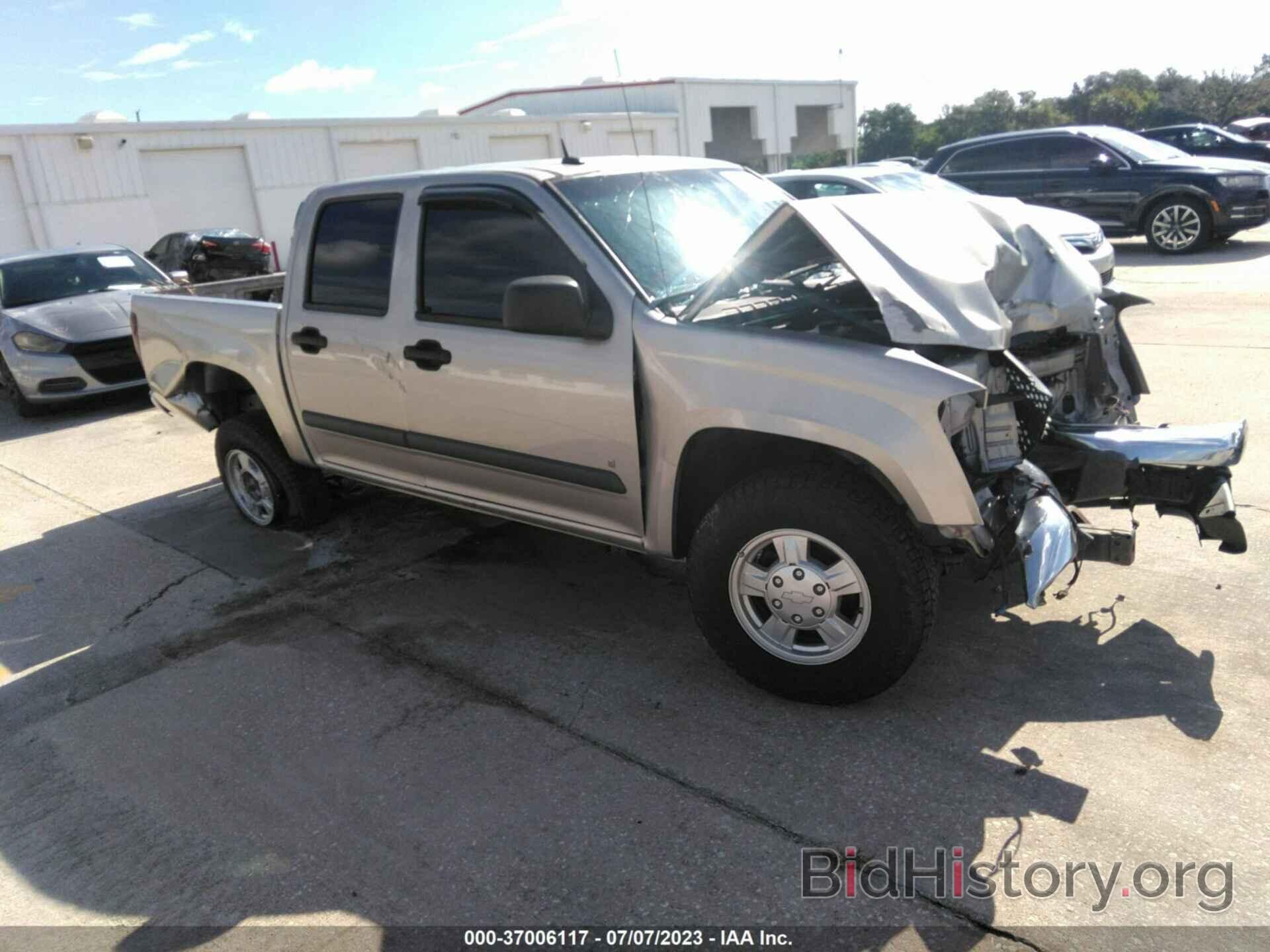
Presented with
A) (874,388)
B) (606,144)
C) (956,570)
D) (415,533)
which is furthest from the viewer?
(606,144)

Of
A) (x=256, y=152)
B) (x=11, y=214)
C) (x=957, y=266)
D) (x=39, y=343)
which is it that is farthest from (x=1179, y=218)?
(x=11, y=214)

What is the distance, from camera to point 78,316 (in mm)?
10008

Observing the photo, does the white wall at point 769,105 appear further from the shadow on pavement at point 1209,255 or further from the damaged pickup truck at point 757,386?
the damaged pickup truck at point 757,386

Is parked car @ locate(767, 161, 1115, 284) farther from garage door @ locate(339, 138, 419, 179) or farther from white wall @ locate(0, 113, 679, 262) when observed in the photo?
garage door @ locate(339, 138, 419, 179)

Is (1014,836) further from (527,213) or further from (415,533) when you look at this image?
(415,533)

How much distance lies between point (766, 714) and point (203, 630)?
9.02ft

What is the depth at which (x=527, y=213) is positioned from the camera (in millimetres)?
4082

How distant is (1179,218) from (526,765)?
1296 cm

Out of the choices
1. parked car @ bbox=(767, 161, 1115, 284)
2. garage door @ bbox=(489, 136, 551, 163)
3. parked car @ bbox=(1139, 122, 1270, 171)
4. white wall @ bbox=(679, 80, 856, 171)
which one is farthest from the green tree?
parked car @ bbox=(767, 161, 1115, 284)

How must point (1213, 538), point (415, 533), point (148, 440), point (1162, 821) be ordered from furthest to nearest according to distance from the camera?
1. point (148, 440)
2. point (415, 533)
3. point (1213, 538)
4. point (1162, 821)

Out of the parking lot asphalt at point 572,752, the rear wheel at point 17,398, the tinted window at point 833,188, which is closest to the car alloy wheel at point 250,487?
the parking lot asphalt at point 572,752

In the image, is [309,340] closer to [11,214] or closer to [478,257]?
[478,257]

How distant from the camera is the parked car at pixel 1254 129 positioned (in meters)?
25.4

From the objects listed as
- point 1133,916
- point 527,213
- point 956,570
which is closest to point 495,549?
point 527,213
